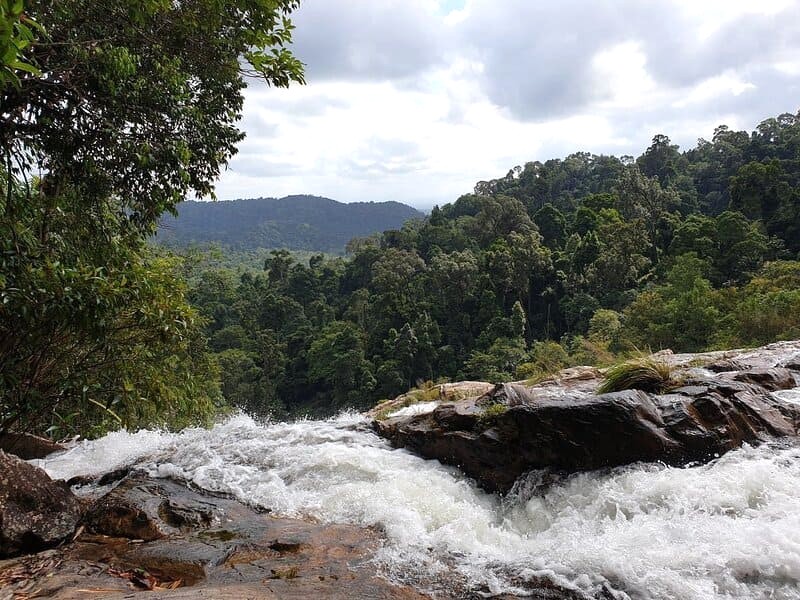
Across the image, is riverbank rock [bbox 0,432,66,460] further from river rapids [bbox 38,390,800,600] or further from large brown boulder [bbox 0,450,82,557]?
large brown boulder [bbox 0,450,82,557]

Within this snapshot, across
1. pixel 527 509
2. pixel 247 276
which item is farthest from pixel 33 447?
pixel 247 276

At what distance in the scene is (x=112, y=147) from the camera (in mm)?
5238

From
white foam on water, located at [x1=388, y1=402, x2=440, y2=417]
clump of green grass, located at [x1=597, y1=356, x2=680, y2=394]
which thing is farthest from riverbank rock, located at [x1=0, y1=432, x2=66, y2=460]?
clump of green grass, located at [x1=597, y1=356, x2=680, y2=394]

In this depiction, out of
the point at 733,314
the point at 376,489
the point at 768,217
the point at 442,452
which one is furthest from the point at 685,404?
the point at 768,217

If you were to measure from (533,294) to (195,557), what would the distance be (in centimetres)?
3807

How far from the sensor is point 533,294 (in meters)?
40.5

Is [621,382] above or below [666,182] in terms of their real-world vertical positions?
below

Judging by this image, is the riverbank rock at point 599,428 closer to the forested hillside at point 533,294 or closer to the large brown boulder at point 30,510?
the large brown boulder at point 30,510

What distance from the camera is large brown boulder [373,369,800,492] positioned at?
575cm

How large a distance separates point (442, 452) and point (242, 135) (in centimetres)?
470

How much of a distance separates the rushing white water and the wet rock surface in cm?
34

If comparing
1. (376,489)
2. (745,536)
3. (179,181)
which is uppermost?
(179,181)

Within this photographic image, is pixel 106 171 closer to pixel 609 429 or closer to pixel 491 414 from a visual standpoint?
pixel 491 414

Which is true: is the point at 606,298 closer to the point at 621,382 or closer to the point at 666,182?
the point at 621,382
